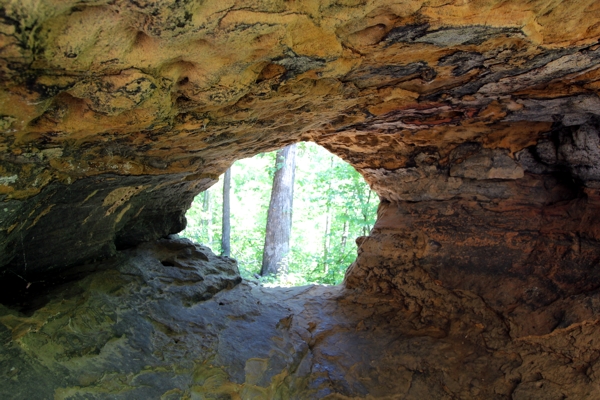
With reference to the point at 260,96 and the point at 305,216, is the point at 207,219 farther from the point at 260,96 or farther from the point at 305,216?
the point at 260,96

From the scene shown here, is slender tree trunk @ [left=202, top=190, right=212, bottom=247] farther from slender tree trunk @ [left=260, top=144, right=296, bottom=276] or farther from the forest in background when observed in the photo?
slender tree trunk @ [left=260, top=144, right=296, bottom=276]

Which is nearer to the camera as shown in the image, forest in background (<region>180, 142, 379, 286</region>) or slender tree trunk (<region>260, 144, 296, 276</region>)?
forest in background (<region>180, 142, 379, 286</region>)

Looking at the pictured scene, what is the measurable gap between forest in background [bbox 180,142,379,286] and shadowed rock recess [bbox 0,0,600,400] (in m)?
→ 3.47

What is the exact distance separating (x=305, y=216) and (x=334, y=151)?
387 inches

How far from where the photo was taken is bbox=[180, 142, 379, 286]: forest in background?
9.83 metres

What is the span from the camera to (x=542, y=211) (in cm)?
429

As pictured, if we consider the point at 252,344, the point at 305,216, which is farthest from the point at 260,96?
the point at 305,216

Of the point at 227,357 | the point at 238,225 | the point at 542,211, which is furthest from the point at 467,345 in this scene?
the point at 238,225

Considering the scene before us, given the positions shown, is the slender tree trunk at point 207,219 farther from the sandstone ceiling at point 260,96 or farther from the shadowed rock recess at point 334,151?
the sandstone ceiling at point 260,96

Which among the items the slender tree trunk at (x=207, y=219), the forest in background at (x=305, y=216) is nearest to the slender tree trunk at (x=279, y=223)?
the forest in background at (x=305, y=216)

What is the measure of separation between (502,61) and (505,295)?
242 centimetres

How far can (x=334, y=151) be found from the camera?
5387 millimetres

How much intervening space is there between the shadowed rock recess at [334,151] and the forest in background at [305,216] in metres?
3.47

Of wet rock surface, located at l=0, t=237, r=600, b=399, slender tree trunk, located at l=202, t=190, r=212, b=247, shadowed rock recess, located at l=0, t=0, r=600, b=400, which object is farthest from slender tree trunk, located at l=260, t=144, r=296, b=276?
wet rock surface, located at l=0, t=237, r=600, b=399
